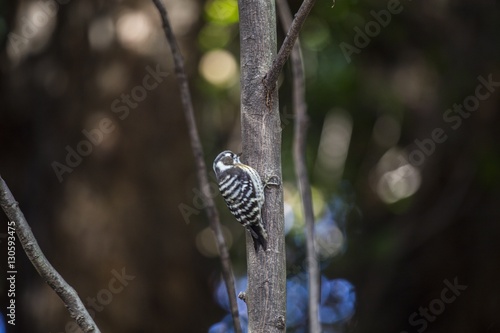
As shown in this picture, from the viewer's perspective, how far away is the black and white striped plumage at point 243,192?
8.05 feet

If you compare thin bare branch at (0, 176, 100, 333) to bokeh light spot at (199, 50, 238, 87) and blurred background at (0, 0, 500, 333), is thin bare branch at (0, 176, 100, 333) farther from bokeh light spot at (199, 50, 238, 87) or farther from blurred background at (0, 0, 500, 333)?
bokeh light spot at (199, 50, 238, 87)

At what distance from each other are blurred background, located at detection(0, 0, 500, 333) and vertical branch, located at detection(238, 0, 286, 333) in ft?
10.6

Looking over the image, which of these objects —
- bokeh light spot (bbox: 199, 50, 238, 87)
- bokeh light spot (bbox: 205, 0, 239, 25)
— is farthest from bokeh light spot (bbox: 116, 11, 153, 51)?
bokeh light spot (bbox: 199, 50, 238, 87)

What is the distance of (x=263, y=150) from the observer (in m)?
2.43

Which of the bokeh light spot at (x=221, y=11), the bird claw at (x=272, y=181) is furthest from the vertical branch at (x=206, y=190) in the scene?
the bokeh light spot at (x=221, y=11)

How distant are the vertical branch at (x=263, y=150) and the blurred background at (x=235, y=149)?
323 cm

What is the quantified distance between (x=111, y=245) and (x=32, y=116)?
142cm

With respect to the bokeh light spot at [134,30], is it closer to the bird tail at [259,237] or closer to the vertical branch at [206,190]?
the vertical branch at [206,190]

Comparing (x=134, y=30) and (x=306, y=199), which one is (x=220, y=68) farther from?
(x=306, y=199)

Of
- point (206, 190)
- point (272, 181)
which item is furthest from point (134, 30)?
point (272, 181)

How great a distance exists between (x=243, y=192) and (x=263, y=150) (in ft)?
2.37

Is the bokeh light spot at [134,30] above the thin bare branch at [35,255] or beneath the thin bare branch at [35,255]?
above

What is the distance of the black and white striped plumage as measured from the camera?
246cm

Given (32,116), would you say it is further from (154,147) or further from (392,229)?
(392,229)
